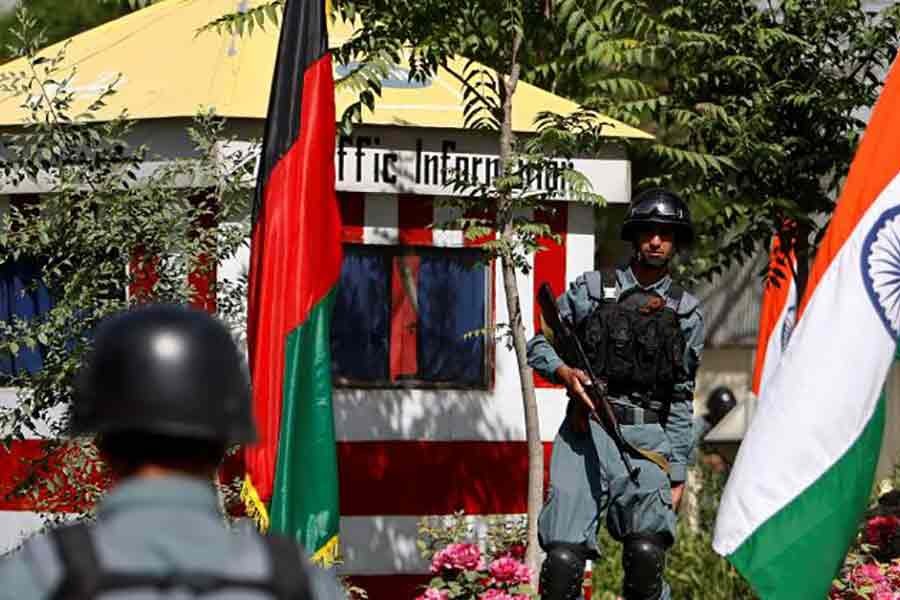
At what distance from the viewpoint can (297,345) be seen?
8.45m

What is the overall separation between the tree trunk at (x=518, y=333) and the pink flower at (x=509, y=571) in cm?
81

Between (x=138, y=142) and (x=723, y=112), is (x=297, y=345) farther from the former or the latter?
(x=723, y=112)

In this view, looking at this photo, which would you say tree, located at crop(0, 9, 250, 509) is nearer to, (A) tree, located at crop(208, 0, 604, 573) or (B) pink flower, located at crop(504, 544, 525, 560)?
(A) tree, located at crop(208, 0, 604, 573)

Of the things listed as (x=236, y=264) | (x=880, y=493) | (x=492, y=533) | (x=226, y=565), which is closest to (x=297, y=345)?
(x=236, y=264)

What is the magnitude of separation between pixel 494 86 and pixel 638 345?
7.32ft

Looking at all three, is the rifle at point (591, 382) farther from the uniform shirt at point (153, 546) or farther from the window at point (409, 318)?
the uniform shirt at point (153, 546)

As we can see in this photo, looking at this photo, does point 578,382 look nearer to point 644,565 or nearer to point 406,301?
point 644,565

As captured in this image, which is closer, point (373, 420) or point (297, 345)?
point (297, 345)

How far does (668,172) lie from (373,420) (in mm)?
2312

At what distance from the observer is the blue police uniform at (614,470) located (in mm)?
8438

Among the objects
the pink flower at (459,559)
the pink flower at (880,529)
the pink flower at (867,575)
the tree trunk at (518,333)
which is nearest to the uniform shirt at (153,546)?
the pink flower at (459,559)

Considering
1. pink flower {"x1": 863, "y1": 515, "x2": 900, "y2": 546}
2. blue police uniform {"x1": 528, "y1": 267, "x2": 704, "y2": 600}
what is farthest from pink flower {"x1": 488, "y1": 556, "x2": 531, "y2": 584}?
pink flower {"x1": 863, "y1": 515, "x2": 900, "y2": 546}

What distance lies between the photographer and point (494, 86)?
1025 cm

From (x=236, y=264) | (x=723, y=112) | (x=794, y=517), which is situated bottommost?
(x=794, y=517)
